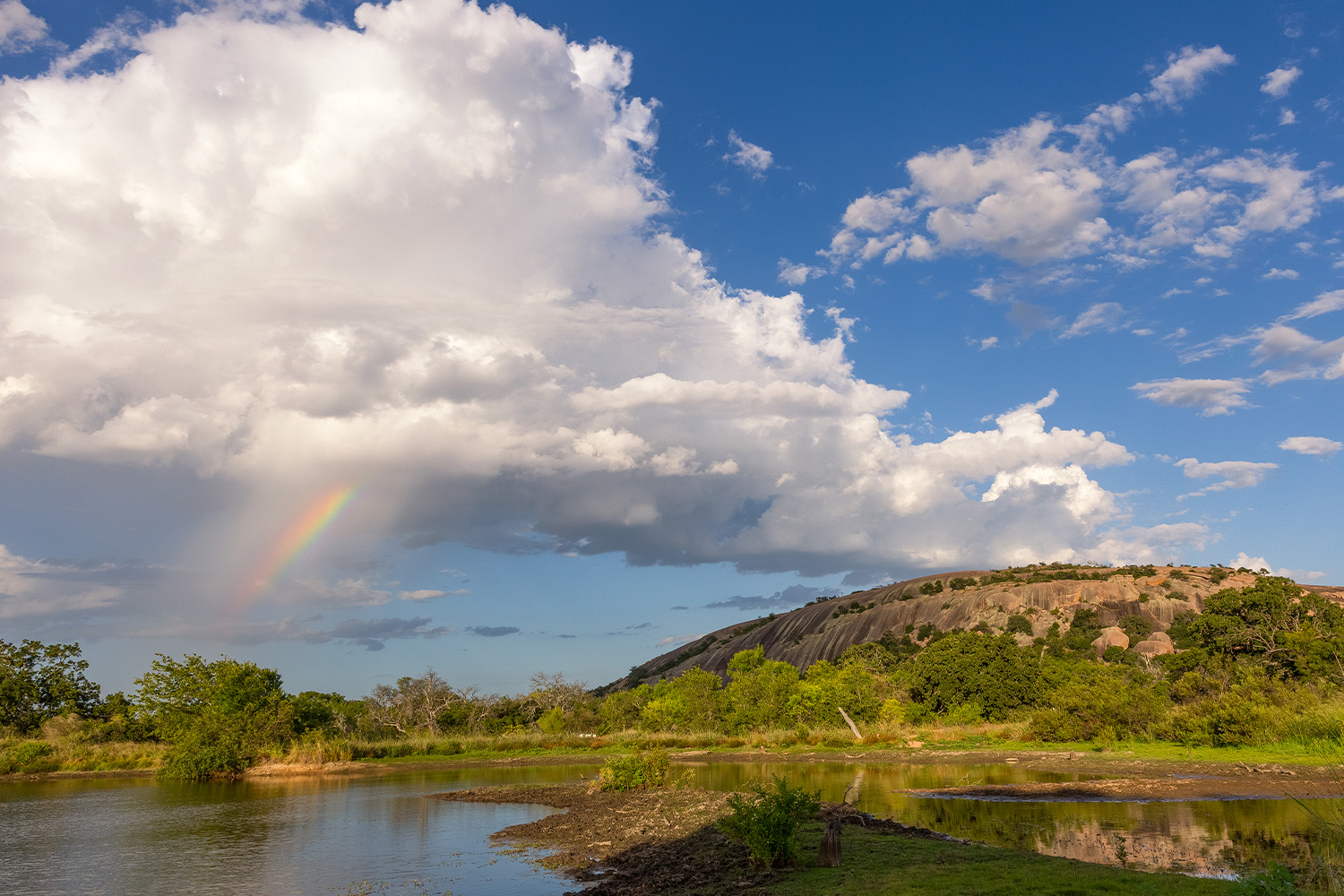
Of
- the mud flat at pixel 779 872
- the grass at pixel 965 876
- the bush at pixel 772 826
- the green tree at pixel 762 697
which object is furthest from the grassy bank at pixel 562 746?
the bush at pixel 772 826

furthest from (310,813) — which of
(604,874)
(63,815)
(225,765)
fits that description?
(225,765)

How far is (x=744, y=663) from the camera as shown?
110 m

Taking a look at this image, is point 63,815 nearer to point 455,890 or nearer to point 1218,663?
point 455,890

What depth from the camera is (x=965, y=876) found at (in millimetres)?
16000

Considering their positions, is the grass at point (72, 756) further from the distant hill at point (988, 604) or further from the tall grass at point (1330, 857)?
the tall grass at point (1330, 857)

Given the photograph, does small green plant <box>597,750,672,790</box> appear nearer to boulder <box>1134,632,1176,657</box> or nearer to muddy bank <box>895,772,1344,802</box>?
muddy bank <box>895,772,1344,802</box>

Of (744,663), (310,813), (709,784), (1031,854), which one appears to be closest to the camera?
(1031,854)

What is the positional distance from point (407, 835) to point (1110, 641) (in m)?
104

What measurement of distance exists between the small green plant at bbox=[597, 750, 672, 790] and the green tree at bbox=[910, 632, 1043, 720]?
39715 millimetres

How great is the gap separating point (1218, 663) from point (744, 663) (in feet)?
202

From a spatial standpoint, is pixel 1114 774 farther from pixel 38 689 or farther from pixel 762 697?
pixel 38 689

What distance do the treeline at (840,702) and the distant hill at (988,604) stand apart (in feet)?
48.1

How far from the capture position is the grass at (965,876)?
14.1 metres

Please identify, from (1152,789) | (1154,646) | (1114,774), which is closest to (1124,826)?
(1152,789)
